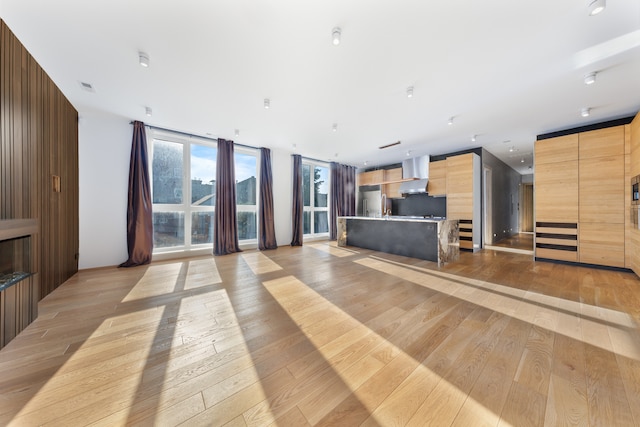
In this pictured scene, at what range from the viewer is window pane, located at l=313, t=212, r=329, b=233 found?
7.52 metres

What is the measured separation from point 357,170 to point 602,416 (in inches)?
298

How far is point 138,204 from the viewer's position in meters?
4.17

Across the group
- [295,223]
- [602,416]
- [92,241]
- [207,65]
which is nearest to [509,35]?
[602,416]

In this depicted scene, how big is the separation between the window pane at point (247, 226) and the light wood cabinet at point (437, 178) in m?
4.96

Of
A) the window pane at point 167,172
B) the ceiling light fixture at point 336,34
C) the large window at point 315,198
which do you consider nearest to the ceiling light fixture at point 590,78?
the ceiling light fixture at point 336,34

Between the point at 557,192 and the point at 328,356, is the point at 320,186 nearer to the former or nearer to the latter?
the point at 557,192

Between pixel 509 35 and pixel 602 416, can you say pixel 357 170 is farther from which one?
pixel 602 416

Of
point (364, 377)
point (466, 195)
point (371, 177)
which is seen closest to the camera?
point (364, 377)

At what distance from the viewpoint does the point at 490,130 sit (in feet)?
14.6

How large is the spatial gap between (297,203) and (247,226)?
1.54 meters

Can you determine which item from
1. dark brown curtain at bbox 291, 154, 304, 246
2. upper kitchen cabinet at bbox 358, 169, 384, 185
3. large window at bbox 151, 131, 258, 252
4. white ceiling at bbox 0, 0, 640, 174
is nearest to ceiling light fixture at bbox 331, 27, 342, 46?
white ceiling at bbox 0, 0, 640, 174

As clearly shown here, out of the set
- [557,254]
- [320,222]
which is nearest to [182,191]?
[320,222]

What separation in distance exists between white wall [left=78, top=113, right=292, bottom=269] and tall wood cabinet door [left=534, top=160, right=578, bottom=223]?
803cm

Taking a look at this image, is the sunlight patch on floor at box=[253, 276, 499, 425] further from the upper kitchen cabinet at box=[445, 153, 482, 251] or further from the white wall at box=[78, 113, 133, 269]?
the upper kitchen cabinet at box=[445, 153, 482, 251]
